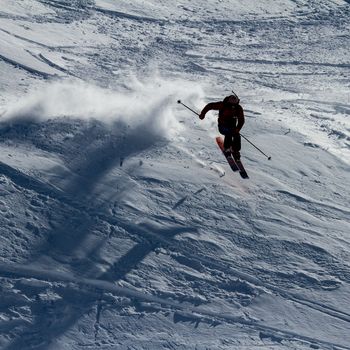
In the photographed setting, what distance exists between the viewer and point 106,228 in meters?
9.98

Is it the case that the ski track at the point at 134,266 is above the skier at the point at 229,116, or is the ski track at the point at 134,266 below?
below

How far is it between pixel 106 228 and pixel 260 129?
470 cm

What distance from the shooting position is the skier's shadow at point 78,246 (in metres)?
8.31

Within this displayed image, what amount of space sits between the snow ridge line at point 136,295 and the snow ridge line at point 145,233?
0.63 m

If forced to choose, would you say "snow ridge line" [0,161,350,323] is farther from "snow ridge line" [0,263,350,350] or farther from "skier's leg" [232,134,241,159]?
"skier's leg" [232,134,241,159]

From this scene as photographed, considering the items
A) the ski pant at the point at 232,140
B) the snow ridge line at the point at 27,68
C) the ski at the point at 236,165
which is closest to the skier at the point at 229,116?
the ski pant at the point at 232,140

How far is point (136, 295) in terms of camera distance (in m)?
8.98

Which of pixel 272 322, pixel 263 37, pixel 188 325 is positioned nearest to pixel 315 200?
pixel 272 322

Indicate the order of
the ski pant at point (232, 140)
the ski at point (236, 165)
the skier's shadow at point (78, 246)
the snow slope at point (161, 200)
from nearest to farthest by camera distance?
1. the skier's shadow at point (78, 246)
2. the snow slope at point (161, 200)
3. the ski pant at point (232, 140)
4. the ski at point (236, 165)

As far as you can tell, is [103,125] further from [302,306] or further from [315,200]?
[302,306]

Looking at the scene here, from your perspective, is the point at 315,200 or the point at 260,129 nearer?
the point at 315,200

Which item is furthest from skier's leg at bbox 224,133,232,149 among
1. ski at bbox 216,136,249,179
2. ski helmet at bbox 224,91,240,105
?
ski helmet at bbox 224,91,240,105

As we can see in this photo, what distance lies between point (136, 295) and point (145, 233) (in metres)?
1.28

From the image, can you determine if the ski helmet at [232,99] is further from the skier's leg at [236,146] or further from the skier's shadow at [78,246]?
the skier's shadow at [78,246]
